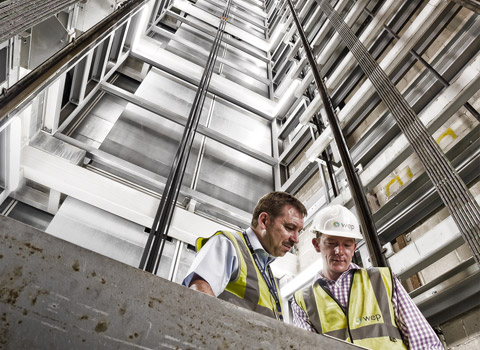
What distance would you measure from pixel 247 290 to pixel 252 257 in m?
0.22

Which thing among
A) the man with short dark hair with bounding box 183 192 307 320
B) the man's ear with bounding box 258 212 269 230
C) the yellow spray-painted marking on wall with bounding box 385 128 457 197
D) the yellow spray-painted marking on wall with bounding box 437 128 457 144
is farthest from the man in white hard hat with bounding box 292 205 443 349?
the yellow spray-painted marking on wall with bounding box 437 128 457 144

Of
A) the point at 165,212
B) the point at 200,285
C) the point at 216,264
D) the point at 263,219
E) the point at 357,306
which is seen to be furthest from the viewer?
the point at 263,219

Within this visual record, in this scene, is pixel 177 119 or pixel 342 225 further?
pixel 177 119

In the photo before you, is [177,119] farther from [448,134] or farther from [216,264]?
[216,264]

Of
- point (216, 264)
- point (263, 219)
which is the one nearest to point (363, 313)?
point (263, 219)

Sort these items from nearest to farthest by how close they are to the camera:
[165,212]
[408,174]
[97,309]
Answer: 1. [97,309]
2. [165,212]
3. [408,174]

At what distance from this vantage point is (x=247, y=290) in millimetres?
1793

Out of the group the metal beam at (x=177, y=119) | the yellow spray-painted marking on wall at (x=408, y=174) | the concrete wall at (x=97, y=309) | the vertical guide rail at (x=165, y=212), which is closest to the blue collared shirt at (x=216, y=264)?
the vertical guide rail at (x=165, y=212)

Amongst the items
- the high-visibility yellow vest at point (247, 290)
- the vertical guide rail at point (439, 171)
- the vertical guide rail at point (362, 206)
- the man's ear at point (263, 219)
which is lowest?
the high-visibility yellow vest at point (247, 290)

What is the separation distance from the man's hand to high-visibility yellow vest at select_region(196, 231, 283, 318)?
0.25 m

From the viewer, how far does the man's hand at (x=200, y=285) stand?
151 centimetres

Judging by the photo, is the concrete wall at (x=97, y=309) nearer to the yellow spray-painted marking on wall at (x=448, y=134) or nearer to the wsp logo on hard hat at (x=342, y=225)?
the wsp logo on hard hat at (x=342, y=225)

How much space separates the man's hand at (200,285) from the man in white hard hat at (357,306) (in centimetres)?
90

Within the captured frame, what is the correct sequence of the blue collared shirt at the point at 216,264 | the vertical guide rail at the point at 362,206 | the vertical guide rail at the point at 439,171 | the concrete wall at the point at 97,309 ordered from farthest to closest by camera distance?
1. the vertical guide rail at the point at 362,206
2. the blue collared shirt at the point at 216,264
3. the vertical guide rail at the point at 439,171
4. the concrete wall at the point at 97,309
